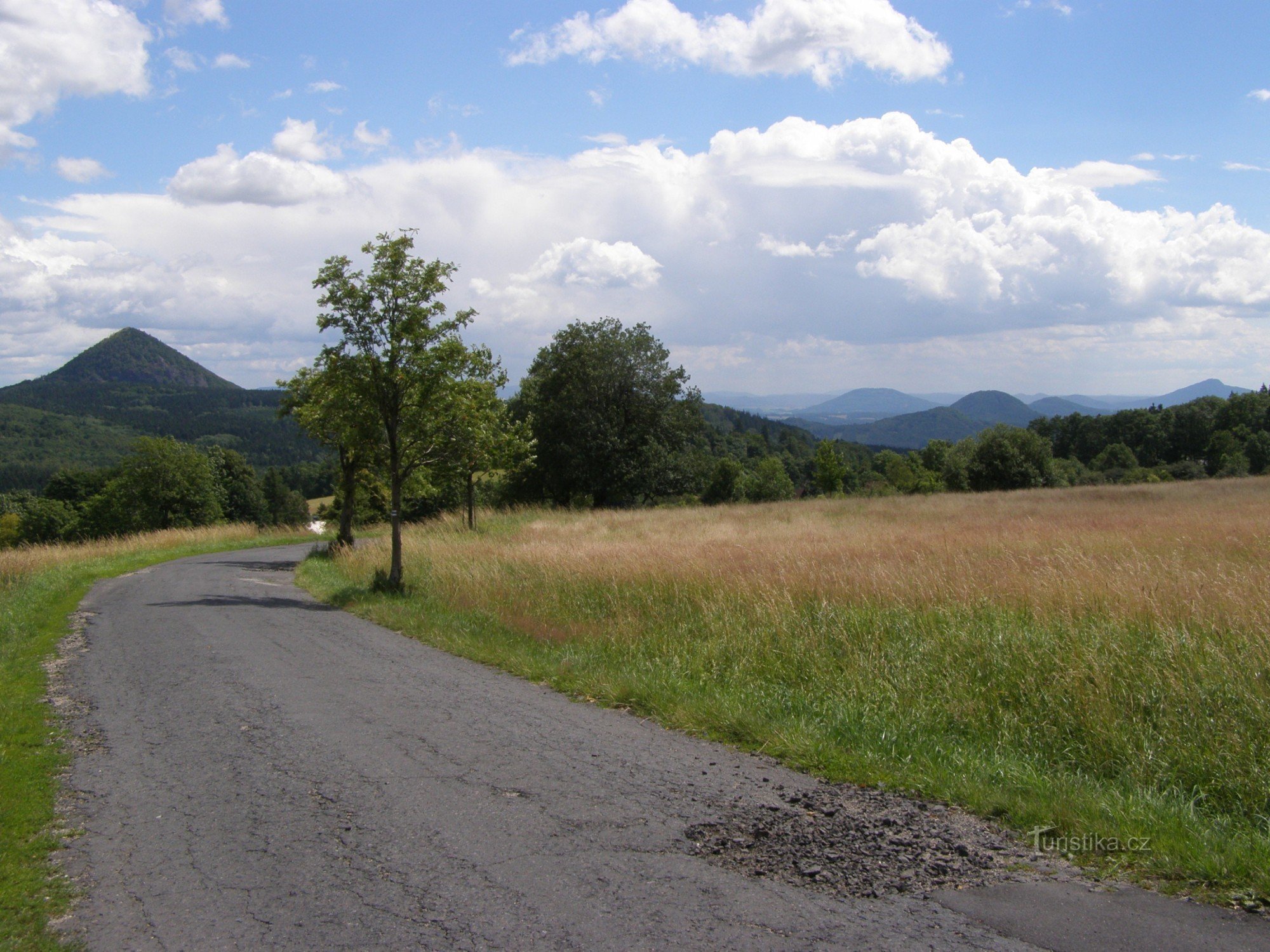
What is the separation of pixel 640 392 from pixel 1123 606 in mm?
37406

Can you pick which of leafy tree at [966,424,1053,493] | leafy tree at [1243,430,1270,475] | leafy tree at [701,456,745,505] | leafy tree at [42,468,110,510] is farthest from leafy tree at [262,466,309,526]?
leafy tree at [1243,430,1270,475]

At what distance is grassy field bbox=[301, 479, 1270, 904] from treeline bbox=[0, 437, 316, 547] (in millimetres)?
42257

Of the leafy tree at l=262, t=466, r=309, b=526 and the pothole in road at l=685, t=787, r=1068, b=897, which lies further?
the leafy tree at l=262, t=466, r=309, b=526

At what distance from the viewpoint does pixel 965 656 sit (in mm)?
7391

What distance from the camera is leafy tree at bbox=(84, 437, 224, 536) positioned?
2217 inches

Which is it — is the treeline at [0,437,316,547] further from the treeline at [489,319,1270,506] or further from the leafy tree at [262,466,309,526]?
the treeline at [489,319,1270,506]

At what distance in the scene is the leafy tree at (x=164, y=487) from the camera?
56.3 m

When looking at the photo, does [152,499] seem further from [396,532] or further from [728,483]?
[728,483]

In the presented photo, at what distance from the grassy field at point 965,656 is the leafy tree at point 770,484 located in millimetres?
70943

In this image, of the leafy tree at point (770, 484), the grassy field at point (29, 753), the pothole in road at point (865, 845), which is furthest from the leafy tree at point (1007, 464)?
the pothole in road at point (865, 845)

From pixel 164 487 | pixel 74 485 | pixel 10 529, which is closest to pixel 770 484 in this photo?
pixel 164 487

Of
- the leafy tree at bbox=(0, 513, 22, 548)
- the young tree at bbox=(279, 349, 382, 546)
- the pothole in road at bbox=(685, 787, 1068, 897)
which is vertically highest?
the young tree at bbox=(279, 349, 382, 546)

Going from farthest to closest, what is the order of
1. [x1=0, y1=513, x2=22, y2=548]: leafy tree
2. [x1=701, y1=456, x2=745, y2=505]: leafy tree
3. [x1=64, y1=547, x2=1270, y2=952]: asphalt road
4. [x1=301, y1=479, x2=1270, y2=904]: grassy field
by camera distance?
1. [x1=0, y1=513, x2=22, y2=548]: leafy tree
2. [x1=701, y1=456, x2=745, y2=505]: leafy tree
3. [x1=301, y1=479, x2=1270, y2=904]: grassy field
4. [x1=64, y1=547, x2=1270, y2=952]: asphalt road

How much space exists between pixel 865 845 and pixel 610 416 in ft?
131
